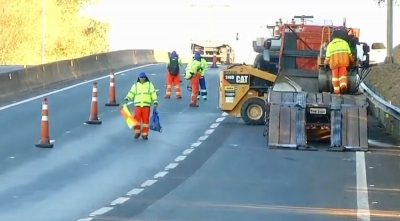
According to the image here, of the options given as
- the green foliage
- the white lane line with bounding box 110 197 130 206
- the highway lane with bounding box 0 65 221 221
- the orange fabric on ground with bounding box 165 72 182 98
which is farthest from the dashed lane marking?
the green foliage

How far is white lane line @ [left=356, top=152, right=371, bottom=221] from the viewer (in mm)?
13281

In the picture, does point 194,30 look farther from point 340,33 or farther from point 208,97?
point 340,33

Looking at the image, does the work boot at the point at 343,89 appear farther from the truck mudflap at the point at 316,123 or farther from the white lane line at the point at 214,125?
the white lane line at the point at 214,125

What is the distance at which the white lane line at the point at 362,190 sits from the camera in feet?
43.6

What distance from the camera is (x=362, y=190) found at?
50.9ft

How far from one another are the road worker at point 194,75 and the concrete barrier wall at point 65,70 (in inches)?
220

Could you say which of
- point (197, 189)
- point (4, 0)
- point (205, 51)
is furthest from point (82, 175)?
point (4, 0)

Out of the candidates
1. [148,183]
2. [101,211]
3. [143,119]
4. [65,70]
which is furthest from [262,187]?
[65,70]

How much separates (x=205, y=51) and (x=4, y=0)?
19.1 metres

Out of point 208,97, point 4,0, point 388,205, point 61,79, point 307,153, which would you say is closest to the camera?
point 388,205

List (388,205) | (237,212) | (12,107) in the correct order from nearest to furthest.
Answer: (237,212), (388,205), (12,107)

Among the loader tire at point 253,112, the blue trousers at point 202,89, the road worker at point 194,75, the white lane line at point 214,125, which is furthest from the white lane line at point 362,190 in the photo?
the blue trousers at point 202,89

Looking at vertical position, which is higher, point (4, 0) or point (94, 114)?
point (4, 0)

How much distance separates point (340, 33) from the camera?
22125mm
